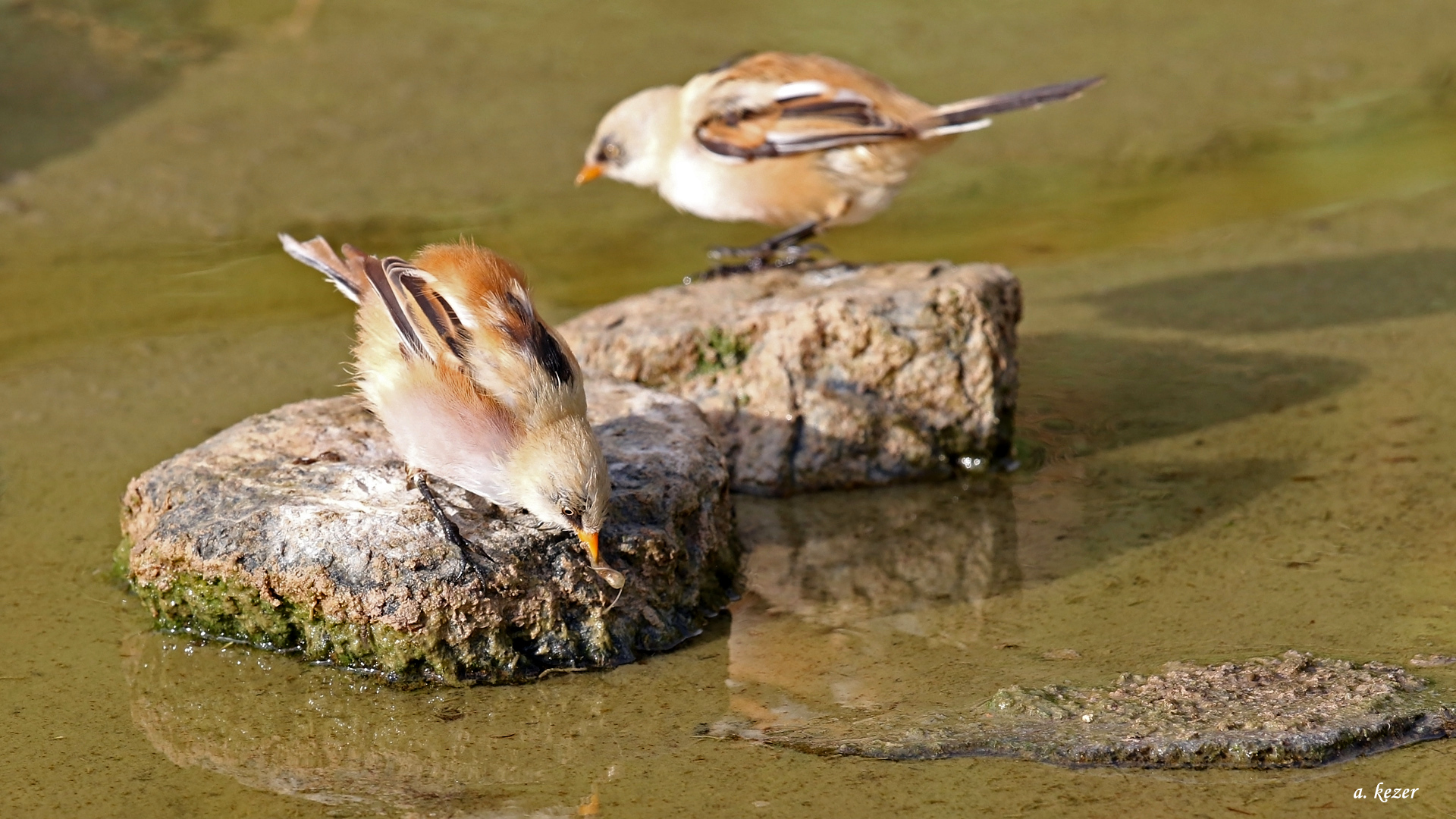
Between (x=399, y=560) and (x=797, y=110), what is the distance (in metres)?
2.64

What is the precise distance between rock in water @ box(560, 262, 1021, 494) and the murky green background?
16 centimetres

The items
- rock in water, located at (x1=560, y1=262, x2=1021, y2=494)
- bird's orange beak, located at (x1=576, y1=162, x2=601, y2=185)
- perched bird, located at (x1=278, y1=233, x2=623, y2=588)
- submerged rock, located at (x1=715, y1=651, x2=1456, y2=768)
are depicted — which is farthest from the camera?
bird's orange beak, located at (x1=576, y1=162, x2=601, y2=185)

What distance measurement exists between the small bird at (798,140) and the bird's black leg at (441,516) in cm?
214

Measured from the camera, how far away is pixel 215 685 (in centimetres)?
394

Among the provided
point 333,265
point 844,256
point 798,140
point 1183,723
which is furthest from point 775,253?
point 1183,723

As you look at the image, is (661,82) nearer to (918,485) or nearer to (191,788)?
(918,485)

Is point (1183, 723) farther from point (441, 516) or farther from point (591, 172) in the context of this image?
point (591, 172)

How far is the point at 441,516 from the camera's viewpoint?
3939mm

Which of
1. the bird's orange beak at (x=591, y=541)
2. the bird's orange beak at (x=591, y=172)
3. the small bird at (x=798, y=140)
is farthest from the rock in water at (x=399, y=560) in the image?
the bird's orange beak at (x=591, y=172)

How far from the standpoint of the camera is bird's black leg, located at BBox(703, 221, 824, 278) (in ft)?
19.3

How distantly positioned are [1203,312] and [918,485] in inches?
74.6

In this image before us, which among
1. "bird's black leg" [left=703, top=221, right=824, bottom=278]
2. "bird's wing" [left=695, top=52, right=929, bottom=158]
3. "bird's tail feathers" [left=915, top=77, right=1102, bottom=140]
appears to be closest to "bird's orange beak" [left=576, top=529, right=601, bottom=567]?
"bird's black leg" [left=703, top=221, right=824, bottom=278]

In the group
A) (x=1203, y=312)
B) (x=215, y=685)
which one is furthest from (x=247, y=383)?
(x=1203, y=312)

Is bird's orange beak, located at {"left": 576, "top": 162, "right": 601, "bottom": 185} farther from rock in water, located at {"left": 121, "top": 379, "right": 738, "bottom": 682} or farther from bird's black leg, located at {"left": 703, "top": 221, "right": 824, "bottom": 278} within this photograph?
rock in water, located at {"left": 121, "top": 379, "right": 738, "bottom": 682}
